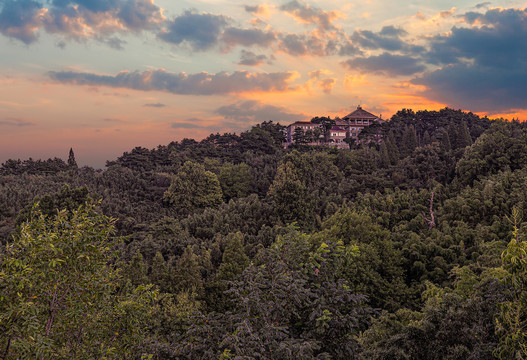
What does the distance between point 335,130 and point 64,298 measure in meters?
84.4

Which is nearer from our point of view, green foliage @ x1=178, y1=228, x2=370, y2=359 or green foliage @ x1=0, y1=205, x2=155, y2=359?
green foliage @ x1=0, y1=205, x2=155, y2=359

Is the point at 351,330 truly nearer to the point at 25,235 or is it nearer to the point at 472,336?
the point at 472,336

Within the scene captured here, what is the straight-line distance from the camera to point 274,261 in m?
11.5

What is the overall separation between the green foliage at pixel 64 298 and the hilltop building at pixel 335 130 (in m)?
74.9

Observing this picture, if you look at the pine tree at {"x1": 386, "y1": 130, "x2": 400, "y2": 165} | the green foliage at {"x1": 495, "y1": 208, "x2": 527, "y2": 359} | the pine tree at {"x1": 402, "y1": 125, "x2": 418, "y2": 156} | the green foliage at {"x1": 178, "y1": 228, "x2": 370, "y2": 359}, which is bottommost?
the green foliage at {"x1": 178, "y1": 228, "x2": 370, "y2": 359}

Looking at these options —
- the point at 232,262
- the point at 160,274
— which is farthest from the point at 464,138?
the point at 160,274

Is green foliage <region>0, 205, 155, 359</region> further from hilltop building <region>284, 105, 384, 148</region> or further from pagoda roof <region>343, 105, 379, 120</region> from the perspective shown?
pagoda roof <region>343, 105, 379, 120</region>

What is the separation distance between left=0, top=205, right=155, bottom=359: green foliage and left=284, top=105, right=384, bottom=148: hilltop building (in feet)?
246

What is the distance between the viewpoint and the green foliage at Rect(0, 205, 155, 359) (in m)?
6.71

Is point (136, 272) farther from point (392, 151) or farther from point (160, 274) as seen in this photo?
point (392, 151)

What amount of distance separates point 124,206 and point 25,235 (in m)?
40.5

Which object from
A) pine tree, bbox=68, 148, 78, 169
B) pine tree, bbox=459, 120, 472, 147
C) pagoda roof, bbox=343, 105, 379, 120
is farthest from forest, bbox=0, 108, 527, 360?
pagoda roof, bbox=343, 105, 379, 120

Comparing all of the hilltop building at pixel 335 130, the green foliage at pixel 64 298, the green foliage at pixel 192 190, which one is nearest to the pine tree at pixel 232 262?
the green foliage at pixel 64 298

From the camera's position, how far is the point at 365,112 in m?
93.9
